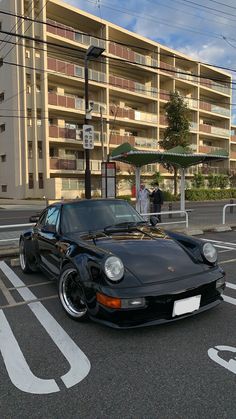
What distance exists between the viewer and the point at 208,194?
33.2 metres

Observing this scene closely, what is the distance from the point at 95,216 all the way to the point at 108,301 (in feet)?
5.87

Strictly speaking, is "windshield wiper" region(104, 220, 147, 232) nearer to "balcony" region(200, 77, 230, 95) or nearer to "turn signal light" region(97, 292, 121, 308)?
"turn signal light" region(97, 292, 121, 308)

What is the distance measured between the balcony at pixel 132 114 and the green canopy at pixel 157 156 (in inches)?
746

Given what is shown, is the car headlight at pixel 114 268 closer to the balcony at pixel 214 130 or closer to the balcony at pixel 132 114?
the balcony at pixel 132 114

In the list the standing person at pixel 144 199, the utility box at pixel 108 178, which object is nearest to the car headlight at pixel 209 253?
the utility box at pixel 108 178

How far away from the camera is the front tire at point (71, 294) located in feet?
12.1

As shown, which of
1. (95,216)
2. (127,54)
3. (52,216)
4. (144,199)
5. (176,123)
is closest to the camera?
(95,216)

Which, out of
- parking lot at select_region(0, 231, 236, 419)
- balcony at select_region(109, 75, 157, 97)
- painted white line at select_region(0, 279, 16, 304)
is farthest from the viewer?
balcony at select_region(109, 75, 157, 97)

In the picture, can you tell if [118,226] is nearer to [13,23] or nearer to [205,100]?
[13,23]

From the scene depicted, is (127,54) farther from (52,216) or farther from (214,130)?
(52,216)

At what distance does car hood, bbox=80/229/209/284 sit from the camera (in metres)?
3.29

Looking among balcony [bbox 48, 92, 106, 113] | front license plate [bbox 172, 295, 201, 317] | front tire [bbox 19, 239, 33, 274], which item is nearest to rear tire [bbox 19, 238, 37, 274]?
front tire [bbox 19, 239, 33, 274]

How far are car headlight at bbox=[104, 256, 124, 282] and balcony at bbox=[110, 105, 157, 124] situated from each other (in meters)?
29.6

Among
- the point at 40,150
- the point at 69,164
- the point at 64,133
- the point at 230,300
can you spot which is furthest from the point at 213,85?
the point at 230,300
